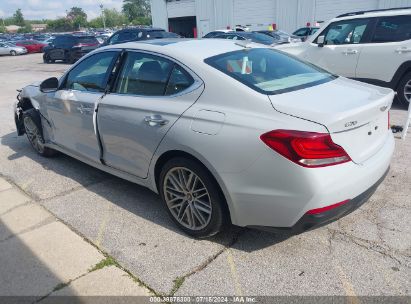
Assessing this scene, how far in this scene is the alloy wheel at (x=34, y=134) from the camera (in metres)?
5.15

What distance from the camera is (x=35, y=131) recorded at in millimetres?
5266

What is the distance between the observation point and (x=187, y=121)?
2.88m

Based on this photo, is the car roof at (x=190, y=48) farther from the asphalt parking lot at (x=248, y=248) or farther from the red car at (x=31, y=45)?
the red car at (x=31, y=45)

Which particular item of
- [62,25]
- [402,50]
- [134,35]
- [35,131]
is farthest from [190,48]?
[62,25]

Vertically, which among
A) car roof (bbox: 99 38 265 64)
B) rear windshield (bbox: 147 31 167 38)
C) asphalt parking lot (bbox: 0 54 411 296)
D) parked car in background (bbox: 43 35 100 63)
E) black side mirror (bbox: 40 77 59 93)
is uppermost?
car roof (bbox: 99 38 265 64)

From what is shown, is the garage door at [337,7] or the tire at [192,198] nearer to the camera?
the tire at [192,198]

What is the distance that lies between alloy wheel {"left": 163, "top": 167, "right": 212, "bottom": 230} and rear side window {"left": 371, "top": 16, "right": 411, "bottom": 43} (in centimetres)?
574

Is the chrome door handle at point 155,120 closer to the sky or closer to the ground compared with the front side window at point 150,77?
closer to the ground

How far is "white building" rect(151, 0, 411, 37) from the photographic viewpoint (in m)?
26.2

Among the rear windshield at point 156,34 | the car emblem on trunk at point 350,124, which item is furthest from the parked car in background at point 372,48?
the rear windshield at point 156,34

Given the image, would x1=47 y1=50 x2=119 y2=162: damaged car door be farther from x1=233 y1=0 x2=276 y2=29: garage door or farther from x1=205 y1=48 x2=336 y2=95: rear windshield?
x1=233 y1=0 x2=276 y2=29: garage door

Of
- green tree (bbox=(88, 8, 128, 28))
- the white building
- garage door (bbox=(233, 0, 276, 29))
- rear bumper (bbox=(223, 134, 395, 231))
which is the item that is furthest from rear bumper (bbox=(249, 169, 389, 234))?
green tree (bbox=(88, 8, 128, 28))

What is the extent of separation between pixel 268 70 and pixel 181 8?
36.1 meters

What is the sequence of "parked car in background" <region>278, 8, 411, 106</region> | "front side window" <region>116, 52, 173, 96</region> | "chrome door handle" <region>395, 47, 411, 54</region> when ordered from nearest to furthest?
"front side window" <region>116, 52, 173, 96</region> → "chrome door handle" <region>395, 47, 411, 54</region> → "parked car in background" <region>278, 8, 411, 106</region>
